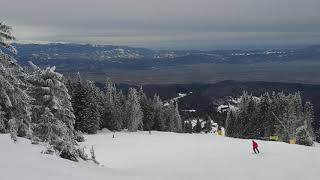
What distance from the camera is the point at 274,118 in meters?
80.9

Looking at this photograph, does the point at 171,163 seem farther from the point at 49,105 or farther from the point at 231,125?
the point at 231,125

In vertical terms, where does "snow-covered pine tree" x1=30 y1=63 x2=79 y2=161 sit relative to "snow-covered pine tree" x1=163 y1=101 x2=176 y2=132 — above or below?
above

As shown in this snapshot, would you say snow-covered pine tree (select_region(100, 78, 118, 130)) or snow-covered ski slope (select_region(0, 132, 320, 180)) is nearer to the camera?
snow-covered ski slope (select_region(0, 132, 320, 180))

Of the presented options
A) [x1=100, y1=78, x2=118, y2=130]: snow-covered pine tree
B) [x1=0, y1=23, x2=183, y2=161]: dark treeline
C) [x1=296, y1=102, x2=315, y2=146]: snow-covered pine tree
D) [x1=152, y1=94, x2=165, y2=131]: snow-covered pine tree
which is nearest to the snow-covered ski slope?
[x1=0, y1=23, x2=183, y2=161]: dark treeline

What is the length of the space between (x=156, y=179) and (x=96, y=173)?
3191 mm

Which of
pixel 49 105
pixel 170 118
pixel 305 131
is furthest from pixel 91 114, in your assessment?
pixel 49 105

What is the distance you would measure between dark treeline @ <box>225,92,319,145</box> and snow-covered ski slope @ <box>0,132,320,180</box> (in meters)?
34.9

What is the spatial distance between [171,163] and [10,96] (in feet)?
42.4

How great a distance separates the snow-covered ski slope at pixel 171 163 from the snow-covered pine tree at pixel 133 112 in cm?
2909

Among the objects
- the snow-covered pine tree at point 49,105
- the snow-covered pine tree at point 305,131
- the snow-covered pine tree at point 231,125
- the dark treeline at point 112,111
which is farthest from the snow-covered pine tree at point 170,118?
the snow-covered pine tree at point 49,105

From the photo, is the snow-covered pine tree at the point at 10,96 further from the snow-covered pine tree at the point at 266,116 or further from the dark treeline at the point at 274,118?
the snow-covered pine tree at the point at 266,116

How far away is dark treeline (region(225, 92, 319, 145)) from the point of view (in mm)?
76688

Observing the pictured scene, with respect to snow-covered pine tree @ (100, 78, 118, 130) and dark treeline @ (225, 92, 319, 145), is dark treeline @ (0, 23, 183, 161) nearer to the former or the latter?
A: snow-covered pine tree @ (100, 78, 118, 130)

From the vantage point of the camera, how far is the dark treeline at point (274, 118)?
76.7 metres
